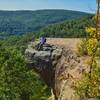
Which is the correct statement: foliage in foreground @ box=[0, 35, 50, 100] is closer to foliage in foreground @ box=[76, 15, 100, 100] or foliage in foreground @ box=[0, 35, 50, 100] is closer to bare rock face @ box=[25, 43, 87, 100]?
bare rock face @ box=[25, 43, 87, 100]

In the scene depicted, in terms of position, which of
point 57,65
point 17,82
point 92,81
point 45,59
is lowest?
point 17,82

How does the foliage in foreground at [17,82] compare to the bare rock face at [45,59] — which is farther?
the foliage in foreground at [17,82]

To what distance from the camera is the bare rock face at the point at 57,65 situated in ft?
63.7

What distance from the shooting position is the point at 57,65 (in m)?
22.7

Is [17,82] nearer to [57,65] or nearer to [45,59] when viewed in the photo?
[45,59]

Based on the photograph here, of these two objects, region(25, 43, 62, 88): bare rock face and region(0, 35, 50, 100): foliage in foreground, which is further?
region(0, 35, 50, 100): foliage in foreground

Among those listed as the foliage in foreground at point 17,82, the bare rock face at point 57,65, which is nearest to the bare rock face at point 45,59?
the bare rock face at point 57,65

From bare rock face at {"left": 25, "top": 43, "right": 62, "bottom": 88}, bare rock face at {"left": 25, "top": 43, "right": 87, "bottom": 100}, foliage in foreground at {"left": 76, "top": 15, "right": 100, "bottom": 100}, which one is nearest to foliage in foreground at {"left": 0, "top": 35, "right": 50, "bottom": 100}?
bare rock face at {"left": 25, "top": 43, "right": 62, "bottom": 88}

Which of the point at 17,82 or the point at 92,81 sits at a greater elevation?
the point at 92,81

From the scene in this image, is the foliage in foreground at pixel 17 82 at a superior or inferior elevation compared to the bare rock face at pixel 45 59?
inferior

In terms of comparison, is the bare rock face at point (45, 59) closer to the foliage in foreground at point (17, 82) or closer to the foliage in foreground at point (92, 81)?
the foliage in foreground at point (92, 81)

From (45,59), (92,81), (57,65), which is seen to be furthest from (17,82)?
(92,81)

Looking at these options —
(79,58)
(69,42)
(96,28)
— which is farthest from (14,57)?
(96,28)

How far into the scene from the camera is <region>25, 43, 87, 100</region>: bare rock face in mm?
19411
